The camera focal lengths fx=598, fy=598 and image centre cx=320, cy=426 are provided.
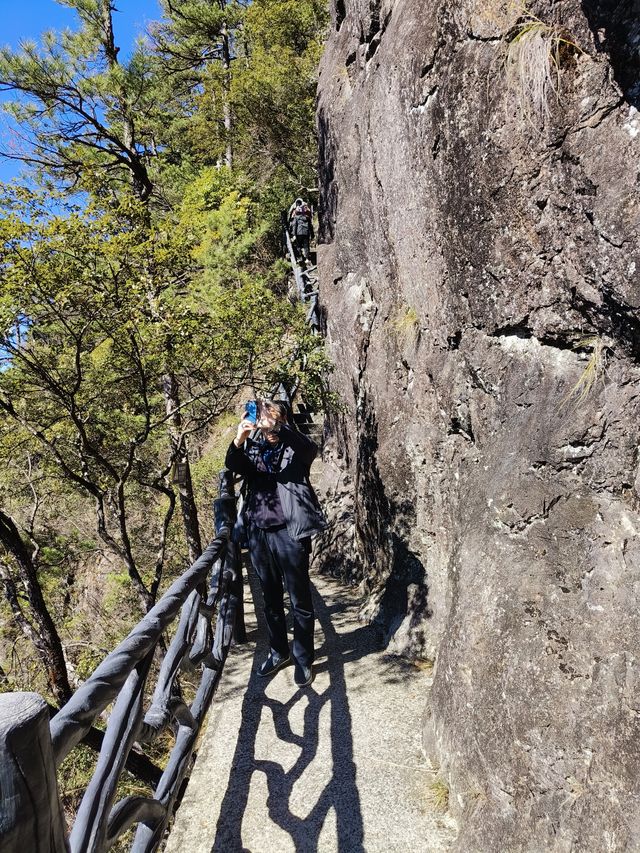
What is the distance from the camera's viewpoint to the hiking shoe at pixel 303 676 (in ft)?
14.0

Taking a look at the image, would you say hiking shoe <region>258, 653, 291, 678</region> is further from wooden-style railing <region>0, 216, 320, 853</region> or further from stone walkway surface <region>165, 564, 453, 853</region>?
wooden-style railing <region>0, 216, 320, 853</region>

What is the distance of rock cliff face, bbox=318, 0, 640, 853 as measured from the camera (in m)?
2.77

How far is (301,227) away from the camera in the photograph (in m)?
13.5

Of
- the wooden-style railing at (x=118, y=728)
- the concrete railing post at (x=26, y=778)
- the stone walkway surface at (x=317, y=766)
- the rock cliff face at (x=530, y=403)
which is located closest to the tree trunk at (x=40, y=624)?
the stone walkway surface at (x=317, y=766)

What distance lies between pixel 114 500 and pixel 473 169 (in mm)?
5841

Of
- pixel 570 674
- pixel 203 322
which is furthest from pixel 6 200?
pixel 570 674

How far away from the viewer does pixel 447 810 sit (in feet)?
10.5

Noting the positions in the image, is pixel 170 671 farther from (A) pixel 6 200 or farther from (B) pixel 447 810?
(A) pixel 6 200

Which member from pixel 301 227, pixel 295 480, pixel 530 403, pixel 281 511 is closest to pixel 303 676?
pixel 281 511

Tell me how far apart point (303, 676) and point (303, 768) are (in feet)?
2.63

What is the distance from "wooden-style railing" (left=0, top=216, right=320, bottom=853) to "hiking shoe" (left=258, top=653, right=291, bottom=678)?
41 cm

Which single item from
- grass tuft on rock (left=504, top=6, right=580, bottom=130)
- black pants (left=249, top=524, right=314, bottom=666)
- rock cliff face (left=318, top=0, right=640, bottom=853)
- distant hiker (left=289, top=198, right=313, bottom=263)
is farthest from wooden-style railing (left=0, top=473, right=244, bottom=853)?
distant hiker (left=289, top=198, right=313, bottom=263)

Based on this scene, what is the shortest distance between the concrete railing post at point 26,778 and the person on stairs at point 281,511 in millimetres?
2949

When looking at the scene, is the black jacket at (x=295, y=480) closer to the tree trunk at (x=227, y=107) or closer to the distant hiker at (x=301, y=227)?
the distant hiker at (x=301, y=227)
